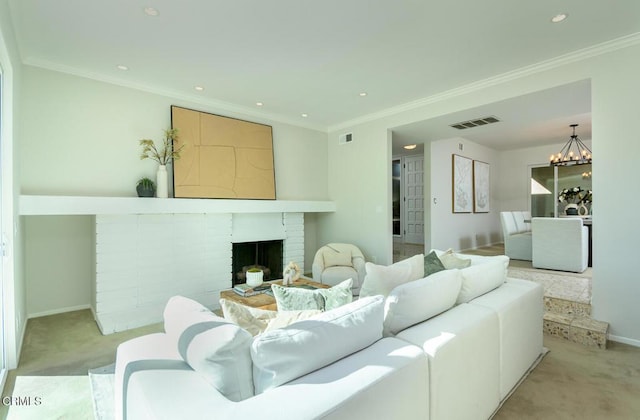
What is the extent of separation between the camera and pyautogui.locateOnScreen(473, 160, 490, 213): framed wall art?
7168mm

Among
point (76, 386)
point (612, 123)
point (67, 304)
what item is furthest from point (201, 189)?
point (612, 123)

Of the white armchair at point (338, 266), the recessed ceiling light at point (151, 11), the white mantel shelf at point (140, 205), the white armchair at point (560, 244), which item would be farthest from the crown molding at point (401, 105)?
the white armchair at point (560, 244)

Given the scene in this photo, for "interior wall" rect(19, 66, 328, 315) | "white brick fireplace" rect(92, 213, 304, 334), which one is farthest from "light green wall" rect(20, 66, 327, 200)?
"white brick fireplace" rect(92, 213, 304, 334)

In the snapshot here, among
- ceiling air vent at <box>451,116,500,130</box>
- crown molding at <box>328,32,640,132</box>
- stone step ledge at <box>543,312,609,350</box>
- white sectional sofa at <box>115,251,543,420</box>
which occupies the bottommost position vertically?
stone step ledge at <box>543,312,609,350</box>

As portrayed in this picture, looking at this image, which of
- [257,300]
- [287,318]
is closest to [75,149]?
[257,300]

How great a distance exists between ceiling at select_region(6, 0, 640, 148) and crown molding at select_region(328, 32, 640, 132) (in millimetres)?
82

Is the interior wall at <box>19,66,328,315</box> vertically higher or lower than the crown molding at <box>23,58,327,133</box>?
lower

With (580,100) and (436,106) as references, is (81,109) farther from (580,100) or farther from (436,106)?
(580,100)

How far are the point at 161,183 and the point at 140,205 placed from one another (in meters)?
0.40

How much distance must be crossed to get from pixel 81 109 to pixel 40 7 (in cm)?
122

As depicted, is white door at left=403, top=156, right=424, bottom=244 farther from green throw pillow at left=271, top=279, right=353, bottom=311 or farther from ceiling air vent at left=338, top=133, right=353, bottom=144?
green throw pillow at left=271, top=279, right=353, bottom=311

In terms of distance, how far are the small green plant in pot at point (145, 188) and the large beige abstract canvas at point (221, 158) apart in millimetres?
314

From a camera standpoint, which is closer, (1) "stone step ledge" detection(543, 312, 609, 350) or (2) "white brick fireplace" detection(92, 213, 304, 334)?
(1) "stone step ledge" detection(543, 312, 609, 350)

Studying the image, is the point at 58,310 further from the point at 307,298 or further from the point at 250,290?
the point at 307,298
